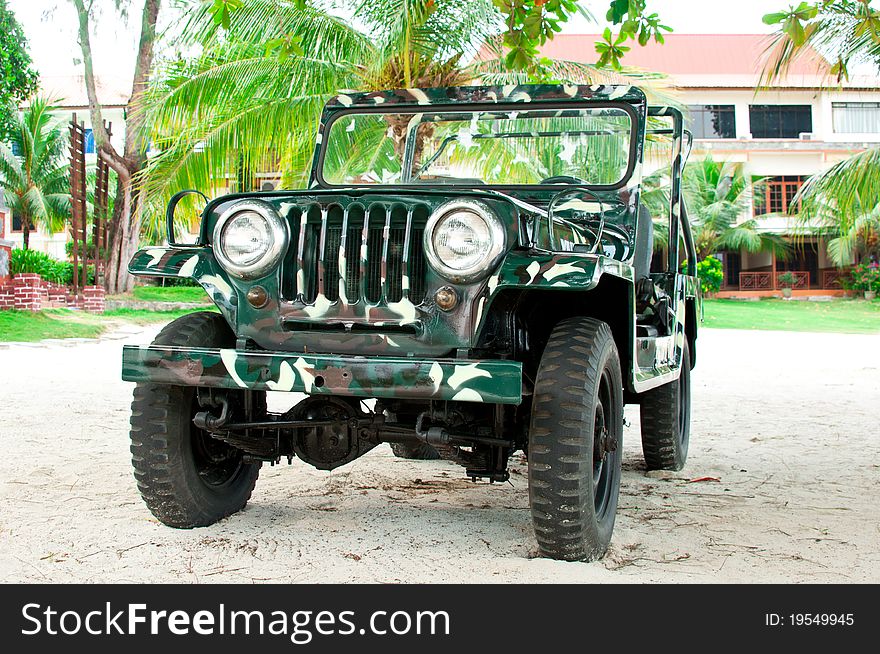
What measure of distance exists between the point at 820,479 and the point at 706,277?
93.6 feet

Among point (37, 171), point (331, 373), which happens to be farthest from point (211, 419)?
point (37, 171)

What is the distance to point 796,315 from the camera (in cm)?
2933

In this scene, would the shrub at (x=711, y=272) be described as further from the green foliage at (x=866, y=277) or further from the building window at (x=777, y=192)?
the green foliage at (x=866, y=277)

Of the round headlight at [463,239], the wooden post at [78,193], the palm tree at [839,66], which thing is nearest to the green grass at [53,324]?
the wooden post at [78,193]

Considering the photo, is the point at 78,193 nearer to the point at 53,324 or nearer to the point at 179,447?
the point at 53,324

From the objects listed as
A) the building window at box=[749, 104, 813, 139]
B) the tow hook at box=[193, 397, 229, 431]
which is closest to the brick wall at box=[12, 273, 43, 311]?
the tow hook at box=[193, 397, 229, 431]

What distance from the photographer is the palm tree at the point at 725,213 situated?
108ft

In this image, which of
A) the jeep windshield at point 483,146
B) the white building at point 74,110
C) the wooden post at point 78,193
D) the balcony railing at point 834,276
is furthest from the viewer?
the white building at point 74,110

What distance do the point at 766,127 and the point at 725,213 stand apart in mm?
6216

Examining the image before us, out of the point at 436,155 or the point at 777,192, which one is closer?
the point at 436,155

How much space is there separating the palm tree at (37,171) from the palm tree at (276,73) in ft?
67.9

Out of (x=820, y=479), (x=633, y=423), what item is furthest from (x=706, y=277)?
(x=820, y=479)

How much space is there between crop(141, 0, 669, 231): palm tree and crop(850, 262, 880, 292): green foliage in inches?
882

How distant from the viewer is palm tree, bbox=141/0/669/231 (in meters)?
13.0
